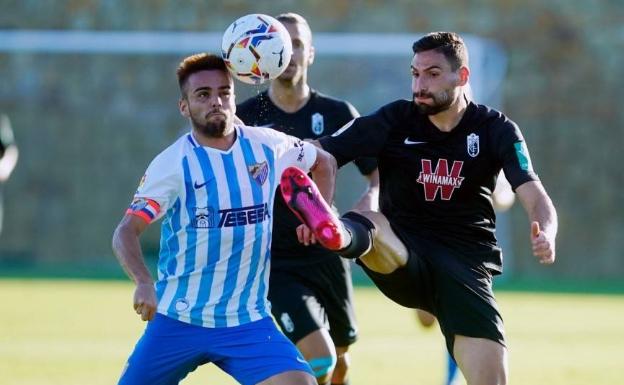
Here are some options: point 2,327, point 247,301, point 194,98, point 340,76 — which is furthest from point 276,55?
point 340,76

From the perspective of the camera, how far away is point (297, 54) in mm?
7797

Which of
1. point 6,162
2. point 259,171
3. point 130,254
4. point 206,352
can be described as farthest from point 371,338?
point 130,254

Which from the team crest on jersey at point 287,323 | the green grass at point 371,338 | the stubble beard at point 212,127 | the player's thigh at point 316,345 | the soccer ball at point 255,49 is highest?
the soccer ball at point 255,49

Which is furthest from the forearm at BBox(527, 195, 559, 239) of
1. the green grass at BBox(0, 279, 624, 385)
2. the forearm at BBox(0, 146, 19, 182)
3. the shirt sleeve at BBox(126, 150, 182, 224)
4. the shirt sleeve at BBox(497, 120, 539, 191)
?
the forearm at BBox(0, 146, 19, 182)

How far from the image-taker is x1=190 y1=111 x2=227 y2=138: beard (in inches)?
243

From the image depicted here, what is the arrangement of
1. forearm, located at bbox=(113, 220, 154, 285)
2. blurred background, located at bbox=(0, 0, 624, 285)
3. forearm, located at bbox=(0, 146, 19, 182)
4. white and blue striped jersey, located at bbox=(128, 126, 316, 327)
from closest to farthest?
forearm, located at bbox=(113, 220, 154, 285) < white and blue striped jersey, located at bbox=(128, 126, 316, 327) < forearm, located at bbox=(0, 146, 19, 182) < blurred background, located at bbox=(0, 0, 624, 285)

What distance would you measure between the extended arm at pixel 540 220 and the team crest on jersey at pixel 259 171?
1.26 meters

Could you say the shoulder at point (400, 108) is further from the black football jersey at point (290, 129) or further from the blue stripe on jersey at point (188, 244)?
the blue stripe on jersey at point (188, 244)

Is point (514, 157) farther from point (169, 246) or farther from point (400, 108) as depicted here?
point (169, 246)

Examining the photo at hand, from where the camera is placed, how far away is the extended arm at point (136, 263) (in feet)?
18.3

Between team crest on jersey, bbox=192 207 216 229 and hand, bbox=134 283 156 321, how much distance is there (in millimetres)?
596

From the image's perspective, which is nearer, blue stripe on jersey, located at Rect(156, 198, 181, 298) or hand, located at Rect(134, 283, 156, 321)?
hand, located at Rect(134, 283, 156, 321)

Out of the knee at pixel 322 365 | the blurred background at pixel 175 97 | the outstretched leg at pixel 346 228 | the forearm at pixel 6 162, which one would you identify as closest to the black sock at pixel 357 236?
the outstretched leg at pixel 346 228

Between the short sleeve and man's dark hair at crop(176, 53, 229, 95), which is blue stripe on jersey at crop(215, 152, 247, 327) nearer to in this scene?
the short sleeve
